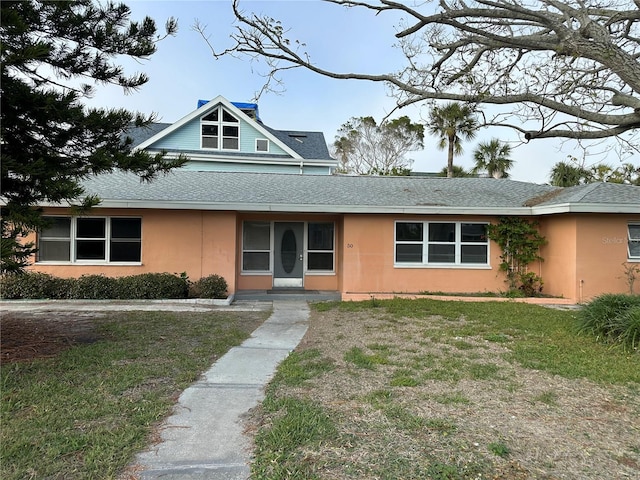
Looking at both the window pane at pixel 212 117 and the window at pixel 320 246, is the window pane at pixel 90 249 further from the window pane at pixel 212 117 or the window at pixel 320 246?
the window pane at pixel 212 117

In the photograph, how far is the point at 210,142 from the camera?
21.0 metres

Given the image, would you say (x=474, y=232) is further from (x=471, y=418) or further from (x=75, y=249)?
(x=75, y=249)

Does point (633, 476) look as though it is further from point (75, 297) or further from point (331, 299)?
point (75, 297)

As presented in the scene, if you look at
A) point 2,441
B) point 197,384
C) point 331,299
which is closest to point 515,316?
point 331,299

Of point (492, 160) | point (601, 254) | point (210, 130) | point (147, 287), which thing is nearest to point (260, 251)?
point (147, 287)

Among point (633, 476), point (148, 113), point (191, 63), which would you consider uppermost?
point (191, 63)

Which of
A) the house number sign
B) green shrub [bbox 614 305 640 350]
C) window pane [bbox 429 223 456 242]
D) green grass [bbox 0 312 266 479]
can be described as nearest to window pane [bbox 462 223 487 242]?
window pane [bbox 429 223 456 242]

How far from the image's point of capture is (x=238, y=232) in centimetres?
1255

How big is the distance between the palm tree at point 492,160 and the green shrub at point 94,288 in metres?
21.8

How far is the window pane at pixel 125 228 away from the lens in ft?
38.2

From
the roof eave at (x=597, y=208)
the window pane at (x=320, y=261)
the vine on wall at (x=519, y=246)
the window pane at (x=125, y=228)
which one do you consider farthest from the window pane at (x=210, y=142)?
the roof eave at (x=597, y=208)

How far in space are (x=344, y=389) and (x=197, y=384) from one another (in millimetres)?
1763

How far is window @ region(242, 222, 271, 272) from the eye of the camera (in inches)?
508

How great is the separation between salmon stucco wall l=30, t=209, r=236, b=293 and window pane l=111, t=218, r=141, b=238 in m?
0.22
